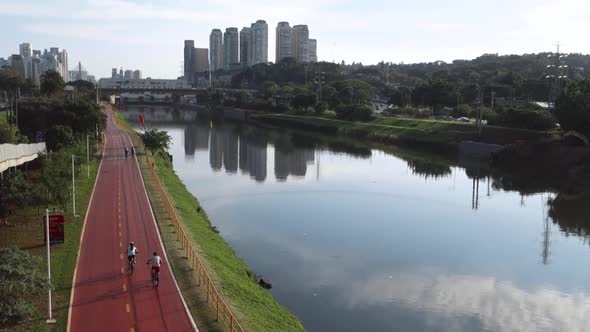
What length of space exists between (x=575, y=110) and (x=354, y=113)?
54.9 meters

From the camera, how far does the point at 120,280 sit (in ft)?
76.1

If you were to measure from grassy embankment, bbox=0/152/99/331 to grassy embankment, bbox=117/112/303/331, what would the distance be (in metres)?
4.08

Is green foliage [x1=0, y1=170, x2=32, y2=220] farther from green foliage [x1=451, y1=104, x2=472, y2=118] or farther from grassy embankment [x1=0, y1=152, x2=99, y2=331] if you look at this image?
green foliage [x1=451, y1=104, x2=472, y2=118]

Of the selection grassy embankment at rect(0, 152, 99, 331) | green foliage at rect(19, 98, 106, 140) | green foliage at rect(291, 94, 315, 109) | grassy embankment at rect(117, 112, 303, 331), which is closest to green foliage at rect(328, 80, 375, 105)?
green foliage at rect(291, 94, 315, 109)

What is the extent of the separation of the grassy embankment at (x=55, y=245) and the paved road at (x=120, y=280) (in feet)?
1.13

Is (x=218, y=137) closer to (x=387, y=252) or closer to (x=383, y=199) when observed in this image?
(x=383, y=199)

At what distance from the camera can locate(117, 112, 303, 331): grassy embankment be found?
20797 millimetres

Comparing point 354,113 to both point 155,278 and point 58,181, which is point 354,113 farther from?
point 155,278

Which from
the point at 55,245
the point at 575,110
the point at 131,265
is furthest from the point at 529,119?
the point at 131,265

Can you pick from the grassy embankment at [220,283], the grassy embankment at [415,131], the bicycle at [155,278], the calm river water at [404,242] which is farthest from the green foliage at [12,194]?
the grassy embankment at [415,131]

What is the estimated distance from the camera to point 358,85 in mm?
161250

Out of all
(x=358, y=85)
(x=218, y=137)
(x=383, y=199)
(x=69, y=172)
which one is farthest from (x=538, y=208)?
(x=358, y=85)

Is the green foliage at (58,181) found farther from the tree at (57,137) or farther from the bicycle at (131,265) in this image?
the tree at (57,137)

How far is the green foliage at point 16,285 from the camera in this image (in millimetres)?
17828
